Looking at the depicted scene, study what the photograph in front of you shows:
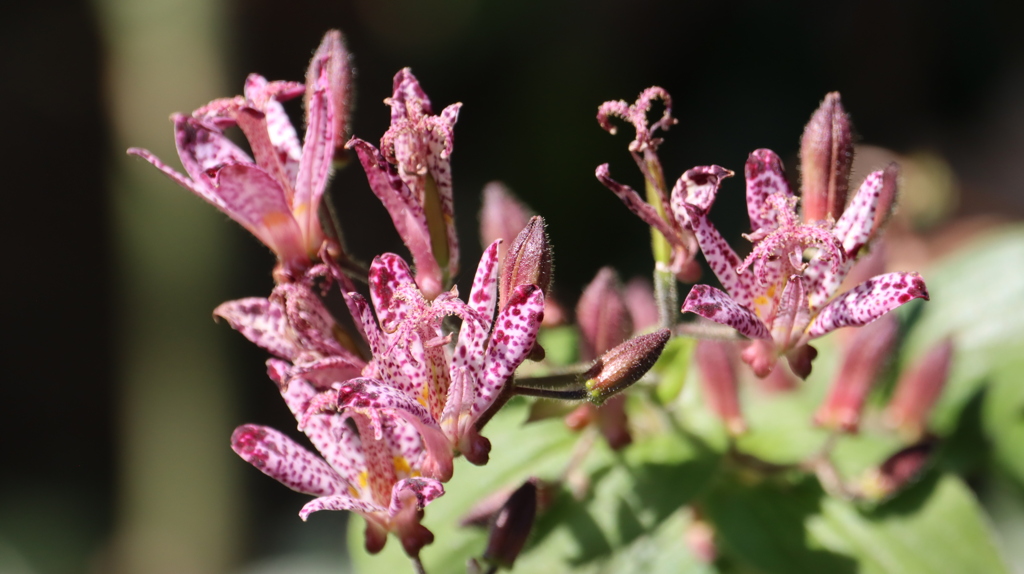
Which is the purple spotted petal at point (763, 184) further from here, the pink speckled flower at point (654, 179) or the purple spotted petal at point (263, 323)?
the purple spotted petal at point (263, 323)

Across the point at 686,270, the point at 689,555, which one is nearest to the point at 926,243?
the point at 689,555

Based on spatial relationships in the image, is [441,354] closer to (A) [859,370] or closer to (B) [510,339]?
(B) [510,339]

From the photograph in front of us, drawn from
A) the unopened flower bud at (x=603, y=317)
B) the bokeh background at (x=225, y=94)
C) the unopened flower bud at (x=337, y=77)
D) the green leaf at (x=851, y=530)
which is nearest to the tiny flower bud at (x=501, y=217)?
the unopened flower bud at (x=603, y=317)

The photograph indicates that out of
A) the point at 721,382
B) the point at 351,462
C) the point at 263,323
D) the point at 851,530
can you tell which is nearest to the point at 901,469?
the point at 851,530

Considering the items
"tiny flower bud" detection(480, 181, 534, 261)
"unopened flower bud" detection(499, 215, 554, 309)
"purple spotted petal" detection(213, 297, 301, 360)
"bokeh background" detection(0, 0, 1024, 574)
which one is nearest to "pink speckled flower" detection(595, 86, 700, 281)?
"unopened flower bud" detection(499, 215, 554, 309)

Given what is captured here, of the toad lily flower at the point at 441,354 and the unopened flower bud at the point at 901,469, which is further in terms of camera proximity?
the unopened flower bud at the point at 901,469
